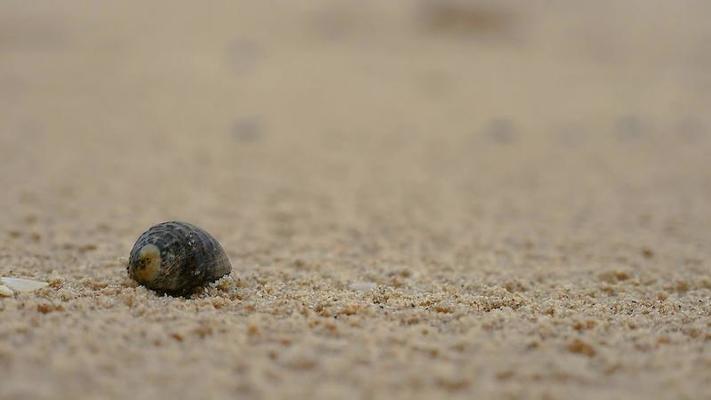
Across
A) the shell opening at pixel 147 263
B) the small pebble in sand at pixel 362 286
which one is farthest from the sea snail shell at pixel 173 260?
the small pebble in sand at pixel 362 286

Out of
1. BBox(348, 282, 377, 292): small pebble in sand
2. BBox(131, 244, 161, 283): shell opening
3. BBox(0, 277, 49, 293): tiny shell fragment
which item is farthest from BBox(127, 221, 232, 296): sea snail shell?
BBox(348, 282, 377, 292): small pebble in sand

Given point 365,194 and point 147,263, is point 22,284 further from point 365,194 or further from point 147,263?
point 365,194

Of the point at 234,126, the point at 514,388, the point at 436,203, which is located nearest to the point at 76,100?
the point at 234,126

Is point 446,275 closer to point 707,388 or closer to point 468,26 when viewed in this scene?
point 707,388

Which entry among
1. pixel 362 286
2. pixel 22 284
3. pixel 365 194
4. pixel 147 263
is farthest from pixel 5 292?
pixel 365 194

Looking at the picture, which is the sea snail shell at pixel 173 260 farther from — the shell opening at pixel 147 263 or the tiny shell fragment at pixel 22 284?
the tiny shell fragment at pixel 22 284

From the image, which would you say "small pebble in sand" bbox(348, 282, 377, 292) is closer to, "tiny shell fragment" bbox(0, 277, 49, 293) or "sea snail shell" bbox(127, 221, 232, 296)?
"sea snail shell" bbox(127, 221, 232, 296)

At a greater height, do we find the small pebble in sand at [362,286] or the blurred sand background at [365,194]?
the blurred sand background at [365,194]
